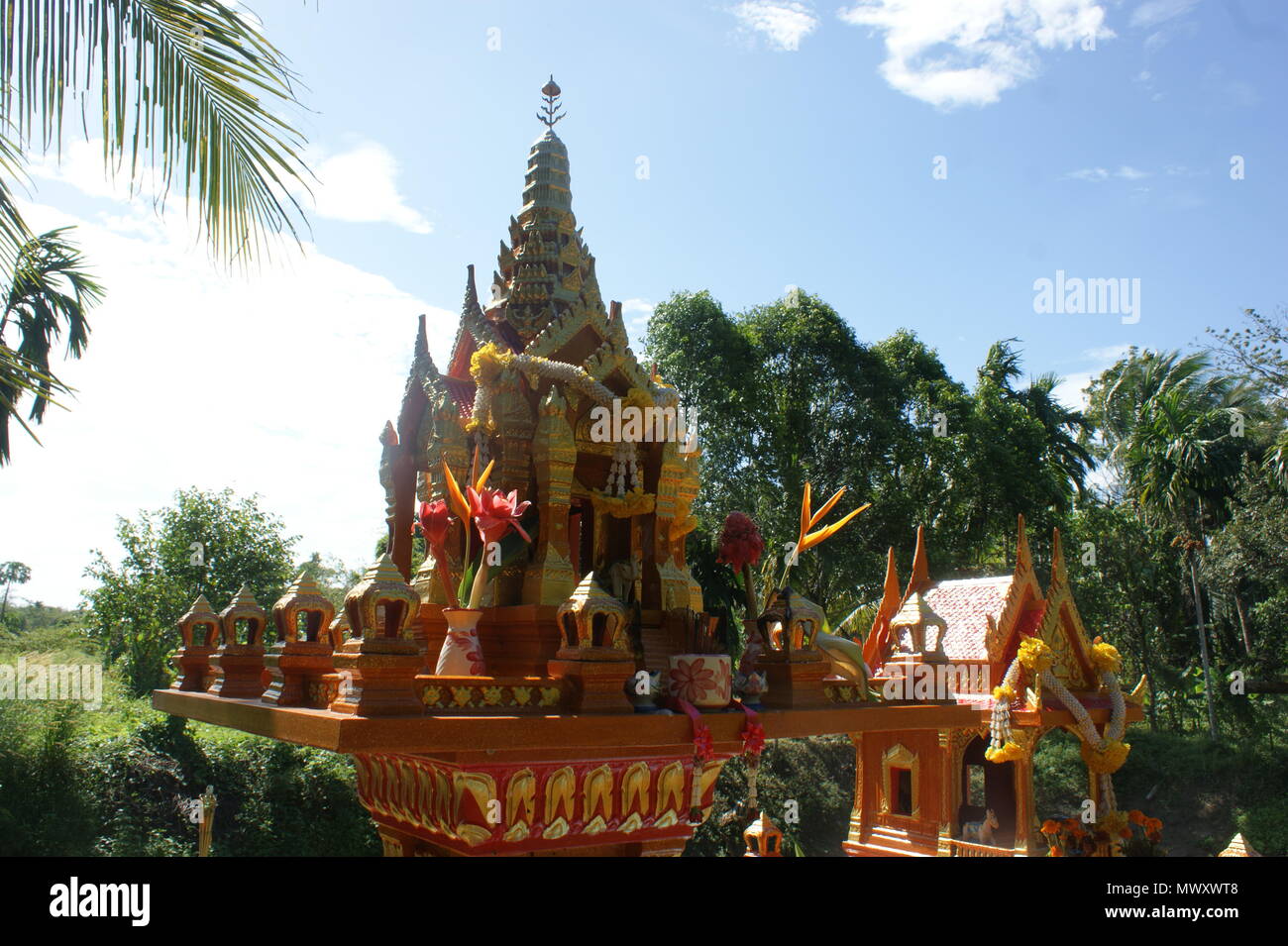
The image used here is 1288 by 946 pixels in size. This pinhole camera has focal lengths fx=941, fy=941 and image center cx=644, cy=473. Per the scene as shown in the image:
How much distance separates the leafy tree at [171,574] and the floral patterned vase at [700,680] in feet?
60.3

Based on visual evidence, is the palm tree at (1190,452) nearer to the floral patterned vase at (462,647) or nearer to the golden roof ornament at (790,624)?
the golden roof ornament at (790,624)

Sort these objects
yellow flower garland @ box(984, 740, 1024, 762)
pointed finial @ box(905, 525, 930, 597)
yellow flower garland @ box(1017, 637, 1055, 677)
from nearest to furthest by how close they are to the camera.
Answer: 1. yellow flower garland @ box(984, 740, 1024, 762)
2. yellow flower garland @ box(1017, 637, 1055, 677)
3. pointed finial @ box(905, 525, 930, 597)

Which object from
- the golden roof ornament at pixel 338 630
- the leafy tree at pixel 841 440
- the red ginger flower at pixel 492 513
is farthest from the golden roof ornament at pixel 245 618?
the leafy tree at pixel 841 440

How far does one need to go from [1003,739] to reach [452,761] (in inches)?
394

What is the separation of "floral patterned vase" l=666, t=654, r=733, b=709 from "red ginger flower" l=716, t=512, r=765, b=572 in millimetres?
1377

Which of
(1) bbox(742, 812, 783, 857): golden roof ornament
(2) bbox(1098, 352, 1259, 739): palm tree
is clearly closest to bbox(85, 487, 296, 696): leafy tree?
(1) bbox(742, 812, 783, 857): golden roof ornament

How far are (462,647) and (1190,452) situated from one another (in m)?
27.4

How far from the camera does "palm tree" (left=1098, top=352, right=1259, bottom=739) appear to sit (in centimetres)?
2780

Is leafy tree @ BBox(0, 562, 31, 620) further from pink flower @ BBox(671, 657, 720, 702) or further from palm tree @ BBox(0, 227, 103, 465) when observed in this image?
pink flower @ BBox(671, 657, 720, 702)

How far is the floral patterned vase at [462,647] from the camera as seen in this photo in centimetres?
656

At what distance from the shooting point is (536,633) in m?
7.16

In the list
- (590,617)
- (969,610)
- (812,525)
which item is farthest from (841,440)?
(590,617)
